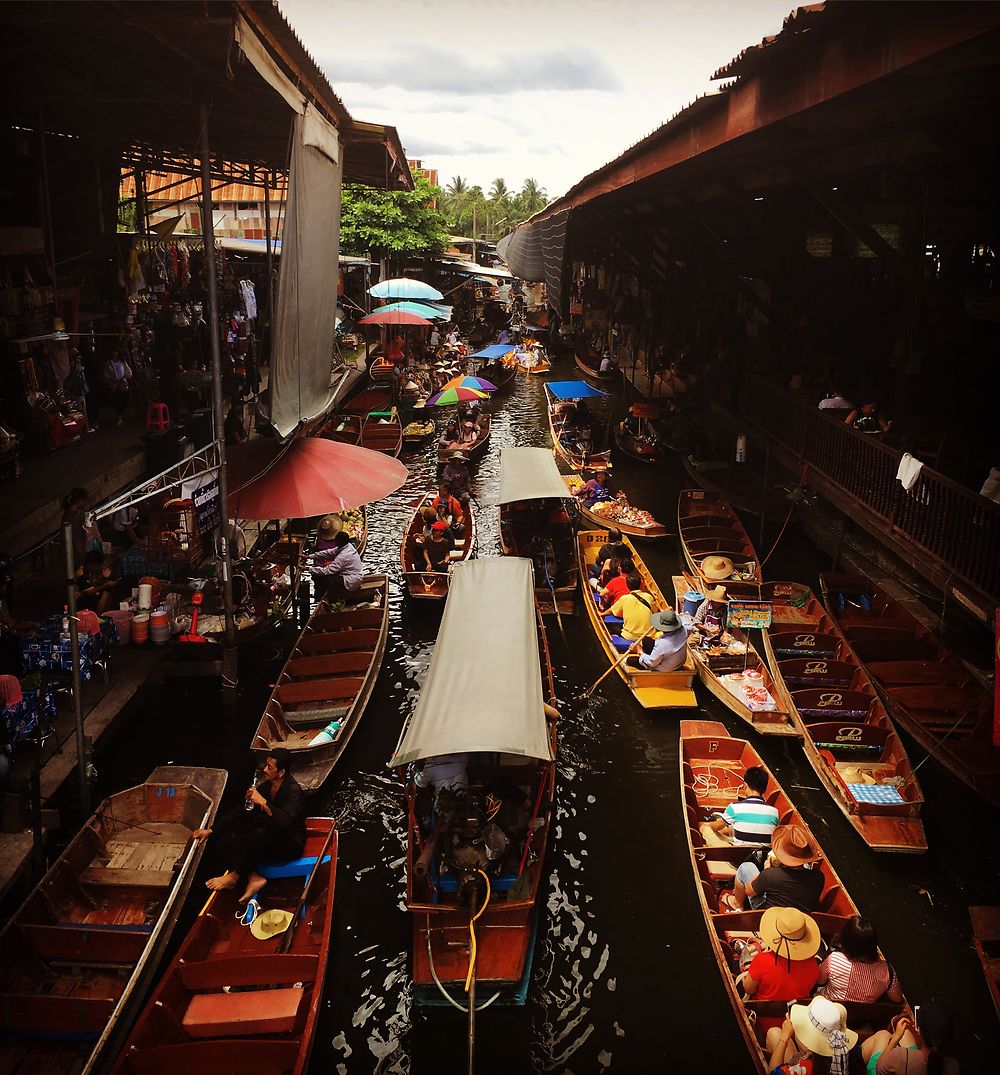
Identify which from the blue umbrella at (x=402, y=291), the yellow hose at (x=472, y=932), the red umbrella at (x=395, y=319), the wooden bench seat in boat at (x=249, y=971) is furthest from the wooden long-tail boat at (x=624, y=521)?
the blue umbrella at (x=402, y=291)

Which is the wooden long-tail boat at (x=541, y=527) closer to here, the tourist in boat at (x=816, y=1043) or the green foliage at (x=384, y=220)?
the tourist in boat at (x=816, y=1043)

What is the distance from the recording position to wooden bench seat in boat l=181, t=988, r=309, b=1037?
19.9 ft

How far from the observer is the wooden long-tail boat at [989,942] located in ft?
21.9

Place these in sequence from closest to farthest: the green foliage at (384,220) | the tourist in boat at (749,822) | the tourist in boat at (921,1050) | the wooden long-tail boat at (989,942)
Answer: the tourist in boat at (921,1050), the wooden long-tail boat at (989,942), the tourist in boat at (749,822), the green foliage at (384,220)

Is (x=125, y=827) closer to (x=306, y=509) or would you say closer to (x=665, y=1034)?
(x=306, y=509)

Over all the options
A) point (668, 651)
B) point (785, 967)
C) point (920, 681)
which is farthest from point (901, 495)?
point (785, 967)

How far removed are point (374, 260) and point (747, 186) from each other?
909 inches

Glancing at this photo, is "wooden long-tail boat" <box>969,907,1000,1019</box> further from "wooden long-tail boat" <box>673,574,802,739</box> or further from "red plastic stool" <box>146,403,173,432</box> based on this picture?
"red plastic stool" <box>146,403,173,432</box>

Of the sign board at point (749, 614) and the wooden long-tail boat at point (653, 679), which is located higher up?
the sign board at point (749, 614)

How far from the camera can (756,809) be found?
325 inches

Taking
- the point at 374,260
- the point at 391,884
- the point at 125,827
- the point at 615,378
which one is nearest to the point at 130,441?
the point at 125,827

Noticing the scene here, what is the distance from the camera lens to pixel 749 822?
8211mm

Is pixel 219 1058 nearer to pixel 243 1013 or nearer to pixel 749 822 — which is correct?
pixel 243 1013

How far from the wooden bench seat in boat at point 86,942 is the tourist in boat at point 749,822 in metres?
5.56
